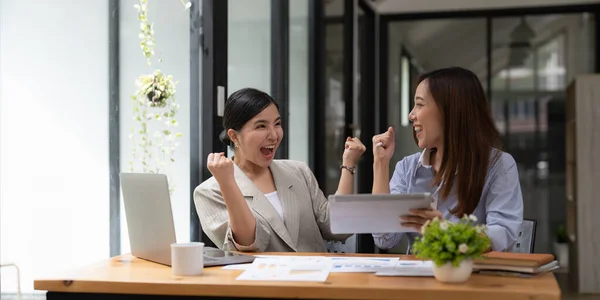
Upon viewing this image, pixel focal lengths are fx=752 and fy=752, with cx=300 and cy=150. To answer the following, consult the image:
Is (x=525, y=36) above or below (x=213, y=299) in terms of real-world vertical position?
above

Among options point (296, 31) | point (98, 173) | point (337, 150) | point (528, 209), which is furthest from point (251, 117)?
point (528, 209)

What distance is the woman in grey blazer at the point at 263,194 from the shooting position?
2.55m

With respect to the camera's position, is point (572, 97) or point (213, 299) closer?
point (213, 299)

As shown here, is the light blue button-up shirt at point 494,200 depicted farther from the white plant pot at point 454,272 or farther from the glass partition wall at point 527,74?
the glass partition wall at point 527,74

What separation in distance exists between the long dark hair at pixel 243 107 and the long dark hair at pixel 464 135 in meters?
0.65

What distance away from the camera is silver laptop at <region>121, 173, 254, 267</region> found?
209 centimetres

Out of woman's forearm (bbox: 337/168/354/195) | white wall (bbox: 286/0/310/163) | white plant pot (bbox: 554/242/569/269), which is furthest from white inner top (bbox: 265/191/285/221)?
white plant pot (bbox: 554/242/569/269)

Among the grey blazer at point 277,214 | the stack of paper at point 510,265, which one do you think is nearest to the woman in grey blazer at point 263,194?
the grey blazer at point 277,214

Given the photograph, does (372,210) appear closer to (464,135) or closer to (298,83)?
(464,135)

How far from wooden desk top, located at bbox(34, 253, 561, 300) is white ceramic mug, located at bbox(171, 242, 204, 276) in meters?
0.03

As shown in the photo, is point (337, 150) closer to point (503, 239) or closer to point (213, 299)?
point (503, 239)

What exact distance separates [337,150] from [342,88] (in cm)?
53

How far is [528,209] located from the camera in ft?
24.0

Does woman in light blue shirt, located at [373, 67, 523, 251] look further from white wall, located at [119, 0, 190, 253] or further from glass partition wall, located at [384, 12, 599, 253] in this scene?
glass partition wall, located at [384, 12, 599, 253]
